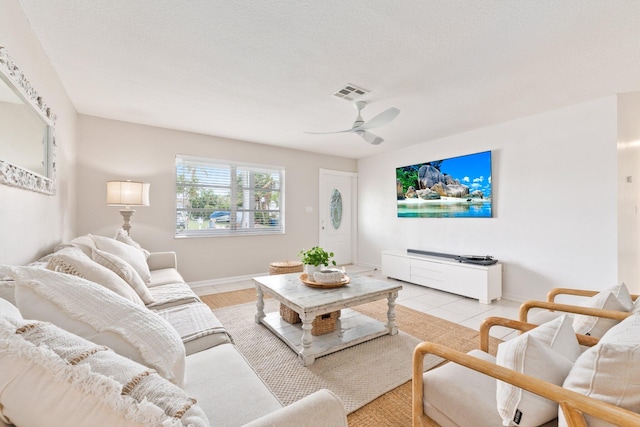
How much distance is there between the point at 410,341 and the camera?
2414 mm

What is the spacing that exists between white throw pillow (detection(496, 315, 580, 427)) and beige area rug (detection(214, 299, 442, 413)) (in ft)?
3.19

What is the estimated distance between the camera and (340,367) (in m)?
2.02

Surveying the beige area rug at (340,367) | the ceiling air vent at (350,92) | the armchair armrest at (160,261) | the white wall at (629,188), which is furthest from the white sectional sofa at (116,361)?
the white wall at (629,188)

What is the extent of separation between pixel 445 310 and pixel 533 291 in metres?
1.24

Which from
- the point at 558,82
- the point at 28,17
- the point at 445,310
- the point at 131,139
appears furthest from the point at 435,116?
the point at 131,139

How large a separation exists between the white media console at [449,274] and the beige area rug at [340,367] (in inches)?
61.0

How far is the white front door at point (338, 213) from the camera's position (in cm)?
566

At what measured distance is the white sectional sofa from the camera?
0.52 metres

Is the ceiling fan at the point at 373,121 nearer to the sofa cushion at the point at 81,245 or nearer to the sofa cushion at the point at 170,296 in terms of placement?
the sofa cushion at the point at 170,296

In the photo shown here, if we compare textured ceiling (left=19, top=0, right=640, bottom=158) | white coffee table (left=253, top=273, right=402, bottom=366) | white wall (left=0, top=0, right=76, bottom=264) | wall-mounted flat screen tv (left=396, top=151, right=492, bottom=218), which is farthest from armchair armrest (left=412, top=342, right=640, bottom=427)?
wall-mounted flat screen tv (left=396, top=151, right=492, bottom=218)

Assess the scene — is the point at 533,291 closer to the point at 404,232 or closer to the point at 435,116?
the point at 404,232

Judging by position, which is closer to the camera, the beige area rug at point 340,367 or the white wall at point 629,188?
the beige area rug at point 340,367

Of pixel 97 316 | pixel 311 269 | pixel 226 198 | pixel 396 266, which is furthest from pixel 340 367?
pixel 226 198

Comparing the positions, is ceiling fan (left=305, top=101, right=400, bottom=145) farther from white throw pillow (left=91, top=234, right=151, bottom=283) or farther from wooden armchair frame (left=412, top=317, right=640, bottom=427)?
white throw pillow (left=91, top=234, right=151, bottom=283)
